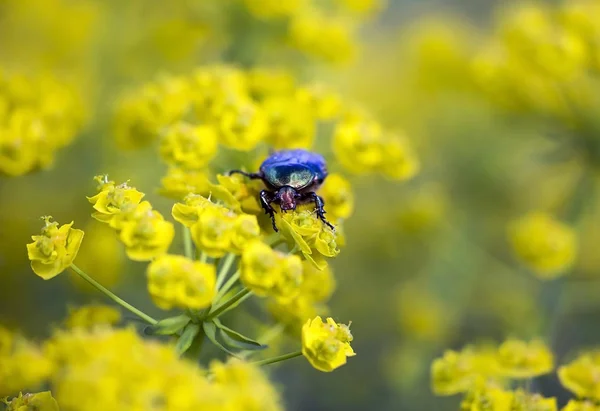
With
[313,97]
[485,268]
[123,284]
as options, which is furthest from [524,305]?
[123,284]

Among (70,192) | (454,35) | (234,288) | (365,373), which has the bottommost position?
(234,288)

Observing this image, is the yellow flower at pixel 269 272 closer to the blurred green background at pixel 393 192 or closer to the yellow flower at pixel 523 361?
the yellow flower at pixel 523 361

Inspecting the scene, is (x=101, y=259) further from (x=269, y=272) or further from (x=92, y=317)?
(x=269, y=272)

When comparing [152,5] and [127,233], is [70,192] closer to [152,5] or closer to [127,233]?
[152,5]

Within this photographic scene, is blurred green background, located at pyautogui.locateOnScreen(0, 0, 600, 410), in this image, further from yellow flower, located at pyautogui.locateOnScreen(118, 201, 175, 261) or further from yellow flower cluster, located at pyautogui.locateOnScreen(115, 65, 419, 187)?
yellow flower, located at pyautogui.locateOnScreen(118, 201, 175, 261)

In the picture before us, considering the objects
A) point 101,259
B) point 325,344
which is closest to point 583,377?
point 325,344

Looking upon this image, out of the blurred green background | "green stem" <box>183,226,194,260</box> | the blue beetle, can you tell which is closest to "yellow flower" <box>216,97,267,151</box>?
the blue beetle
